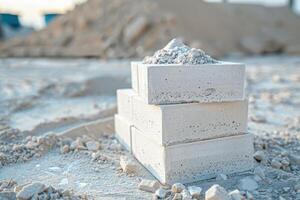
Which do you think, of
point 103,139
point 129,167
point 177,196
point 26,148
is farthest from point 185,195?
point 26,148

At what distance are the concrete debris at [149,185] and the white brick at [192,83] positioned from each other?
63 centimetres

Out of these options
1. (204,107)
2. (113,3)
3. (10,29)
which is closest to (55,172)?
(204,107)

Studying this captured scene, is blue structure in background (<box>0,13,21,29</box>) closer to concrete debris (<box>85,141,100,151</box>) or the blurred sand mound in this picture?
the blurred sand mound

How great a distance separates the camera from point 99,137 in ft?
13.0

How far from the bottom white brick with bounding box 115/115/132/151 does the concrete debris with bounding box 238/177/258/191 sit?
123cm

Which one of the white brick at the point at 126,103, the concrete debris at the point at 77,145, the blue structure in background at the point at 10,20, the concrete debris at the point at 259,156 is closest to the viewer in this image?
the concrete debris at the point at 259,156

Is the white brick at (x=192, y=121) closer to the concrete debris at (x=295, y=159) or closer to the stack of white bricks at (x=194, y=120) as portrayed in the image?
the stack of white bricks at (x=194, y=120)

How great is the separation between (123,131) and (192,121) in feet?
3.62

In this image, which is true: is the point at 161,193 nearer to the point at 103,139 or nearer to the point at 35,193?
the point at 35,193

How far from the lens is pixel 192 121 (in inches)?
103

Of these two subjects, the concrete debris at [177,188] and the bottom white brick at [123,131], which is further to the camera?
the bottom white brick at [123,131]

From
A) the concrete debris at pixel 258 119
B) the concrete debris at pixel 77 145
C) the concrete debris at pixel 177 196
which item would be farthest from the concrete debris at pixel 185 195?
the concrete debris at pixel 258 119

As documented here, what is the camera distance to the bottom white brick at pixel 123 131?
333cm

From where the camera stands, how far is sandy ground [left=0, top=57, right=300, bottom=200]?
260cm
